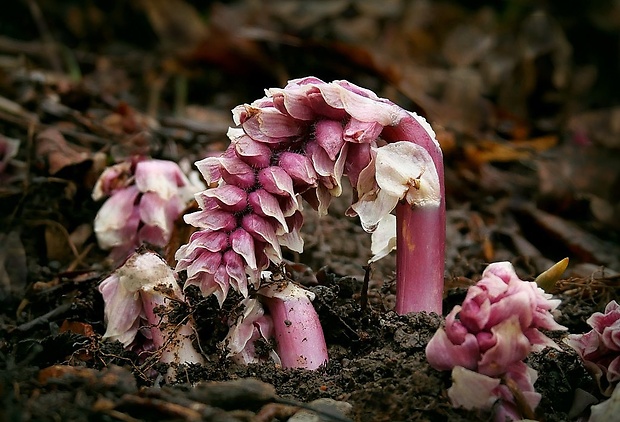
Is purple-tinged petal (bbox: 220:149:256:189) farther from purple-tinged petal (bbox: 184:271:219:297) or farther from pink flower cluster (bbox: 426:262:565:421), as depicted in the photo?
pink flower cluster (bbox: 426:262:565:421)

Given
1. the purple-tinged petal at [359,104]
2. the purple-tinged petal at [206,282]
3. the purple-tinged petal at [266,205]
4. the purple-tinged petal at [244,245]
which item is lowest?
the purple-tinged petal at [206,282]

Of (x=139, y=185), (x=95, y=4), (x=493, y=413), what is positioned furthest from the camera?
(x=95, y=4)

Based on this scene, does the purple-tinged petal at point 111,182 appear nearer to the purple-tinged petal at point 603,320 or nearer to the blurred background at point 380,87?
the blurred background at point 380,87

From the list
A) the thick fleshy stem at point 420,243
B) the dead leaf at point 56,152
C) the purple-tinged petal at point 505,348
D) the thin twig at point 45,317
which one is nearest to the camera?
the purple-tinged petal at point 505,348

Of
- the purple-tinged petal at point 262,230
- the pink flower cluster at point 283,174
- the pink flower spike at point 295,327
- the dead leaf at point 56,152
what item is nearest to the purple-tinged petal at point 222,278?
the pink flower cluster at point 283,174

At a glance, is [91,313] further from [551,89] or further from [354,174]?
[551,89]

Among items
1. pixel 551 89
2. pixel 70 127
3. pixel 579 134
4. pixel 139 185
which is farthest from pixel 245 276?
pixel 551 89

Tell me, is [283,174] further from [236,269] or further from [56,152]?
[56,152]
